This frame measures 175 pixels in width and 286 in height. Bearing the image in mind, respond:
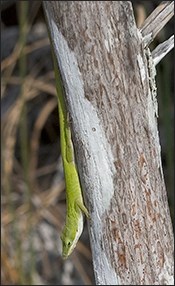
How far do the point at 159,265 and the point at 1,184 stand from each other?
4.94ft

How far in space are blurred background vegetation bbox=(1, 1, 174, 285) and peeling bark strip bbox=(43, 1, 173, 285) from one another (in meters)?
1.36

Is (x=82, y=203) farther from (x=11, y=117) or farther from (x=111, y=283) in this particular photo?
(x=11, y=117)

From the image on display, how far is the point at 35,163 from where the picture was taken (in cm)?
275

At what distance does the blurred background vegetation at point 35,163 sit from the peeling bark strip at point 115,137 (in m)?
1.36

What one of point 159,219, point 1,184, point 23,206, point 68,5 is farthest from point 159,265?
point 23,206

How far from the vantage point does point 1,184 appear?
2.35 metres

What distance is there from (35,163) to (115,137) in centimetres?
196

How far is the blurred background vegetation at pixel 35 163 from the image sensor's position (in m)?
2.39

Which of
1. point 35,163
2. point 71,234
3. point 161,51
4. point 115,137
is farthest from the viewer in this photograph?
point 35,163

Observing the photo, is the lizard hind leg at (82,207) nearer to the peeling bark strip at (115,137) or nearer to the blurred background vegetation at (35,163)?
the peeling bark strip at (115,137)

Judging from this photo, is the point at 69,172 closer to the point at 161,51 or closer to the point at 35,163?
the point at 161,51

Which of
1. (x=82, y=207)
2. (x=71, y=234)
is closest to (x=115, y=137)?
(x=82, y=207)

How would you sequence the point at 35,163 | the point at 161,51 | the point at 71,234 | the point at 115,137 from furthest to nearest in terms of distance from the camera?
the point at 35,163, the point at 71,234, the point at 161,51, the point at 115,137

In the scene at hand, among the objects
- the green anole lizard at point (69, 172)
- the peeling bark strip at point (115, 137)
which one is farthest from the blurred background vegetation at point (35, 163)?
the peeling bark strip at point (115, 137)
